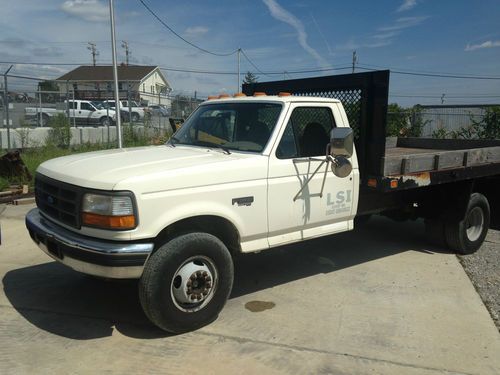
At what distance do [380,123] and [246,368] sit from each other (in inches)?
109

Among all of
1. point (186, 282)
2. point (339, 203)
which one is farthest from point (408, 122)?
point (186, 282)

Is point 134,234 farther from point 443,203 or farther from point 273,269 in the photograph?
point 443,203

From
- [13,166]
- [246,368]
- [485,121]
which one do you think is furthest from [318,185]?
[485,121]

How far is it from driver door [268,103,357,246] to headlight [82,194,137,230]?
1.30m

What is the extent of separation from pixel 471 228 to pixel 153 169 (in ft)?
15.2

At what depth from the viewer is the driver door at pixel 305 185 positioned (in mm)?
4371

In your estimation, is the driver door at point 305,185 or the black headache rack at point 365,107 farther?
the black headache rack at point 365,107

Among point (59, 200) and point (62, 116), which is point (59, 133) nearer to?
point (62, 116)

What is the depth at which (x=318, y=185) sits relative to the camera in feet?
15.3

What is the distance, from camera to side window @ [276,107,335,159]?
4523mm

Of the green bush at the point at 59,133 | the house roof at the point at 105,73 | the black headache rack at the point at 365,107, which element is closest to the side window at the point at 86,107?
the green bush at the point at 59,133

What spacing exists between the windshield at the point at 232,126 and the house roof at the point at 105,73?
5854 centimetres

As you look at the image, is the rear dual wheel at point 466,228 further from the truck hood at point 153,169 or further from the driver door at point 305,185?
the truck hood at point 153,169

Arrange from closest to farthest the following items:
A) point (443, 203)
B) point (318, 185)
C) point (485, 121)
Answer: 1. point (318, 185)
2. point (443, 203)
3. point (485, 121)
